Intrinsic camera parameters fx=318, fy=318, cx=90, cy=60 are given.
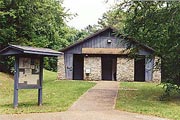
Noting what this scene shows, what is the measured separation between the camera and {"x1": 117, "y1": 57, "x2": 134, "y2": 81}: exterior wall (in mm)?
29297

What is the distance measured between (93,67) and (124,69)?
2.88 m

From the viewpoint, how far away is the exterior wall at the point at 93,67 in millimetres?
29328

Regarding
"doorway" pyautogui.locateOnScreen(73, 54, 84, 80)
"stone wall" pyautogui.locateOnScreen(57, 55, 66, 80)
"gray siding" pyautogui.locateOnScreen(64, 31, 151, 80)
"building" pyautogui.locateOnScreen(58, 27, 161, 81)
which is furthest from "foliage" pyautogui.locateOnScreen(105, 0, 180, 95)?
"doorway" pyautogui.locateOnScreen(73, 54, 84, 80)

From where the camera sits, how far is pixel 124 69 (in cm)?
2945

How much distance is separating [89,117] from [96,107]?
217 cm

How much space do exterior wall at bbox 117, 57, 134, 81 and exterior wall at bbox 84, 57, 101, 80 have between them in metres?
1.86

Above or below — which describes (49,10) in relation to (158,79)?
above

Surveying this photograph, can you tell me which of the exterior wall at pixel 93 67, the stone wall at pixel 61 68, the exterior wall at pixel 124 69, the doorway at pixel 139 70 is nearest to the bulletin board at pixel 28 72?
the exterior wall at pixel 93 67

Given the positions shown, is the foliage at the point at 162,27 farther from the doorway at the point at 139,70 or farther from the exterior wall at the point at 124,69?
the doorway at the point at 139,70

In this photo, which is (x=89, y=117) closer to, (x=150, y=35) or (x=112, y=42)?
(x=150, y=35)


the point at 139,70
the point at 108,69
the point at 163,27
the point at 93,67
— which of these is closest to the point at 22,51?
the point at 163,27

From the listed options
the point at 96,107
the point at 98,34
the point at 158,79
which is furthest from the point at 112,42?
the point at 96,107

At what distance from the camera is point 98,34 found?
29.7 meters

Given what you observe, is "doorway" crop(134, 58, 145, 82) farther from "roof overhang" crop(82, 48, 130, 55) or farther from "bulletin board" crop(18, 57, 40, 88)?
"bulletin board" crop(18, 57, 40, 88)
